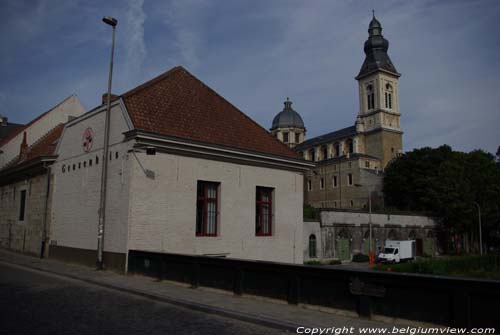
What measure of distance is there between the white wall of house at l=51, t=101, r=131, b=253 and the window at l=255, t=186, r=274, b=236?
6.45 m

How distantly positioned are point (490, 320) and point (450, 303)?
640mm

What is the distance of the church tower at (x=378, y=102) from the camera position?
93.6 meters

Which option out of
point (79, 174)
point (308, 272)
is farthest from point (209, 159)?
point (308, 272)

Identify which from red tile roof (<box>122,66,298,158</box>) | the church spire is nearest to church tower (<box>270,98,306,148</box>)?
the church spire

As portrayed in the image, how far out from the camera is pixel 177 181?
16.3 m

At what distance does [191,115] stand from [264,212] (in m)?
5.71

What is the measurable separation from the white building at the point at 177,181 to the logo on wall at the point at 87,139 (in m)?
0.09

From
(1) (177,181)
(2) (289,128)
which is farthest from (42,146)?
(2) (289,128)

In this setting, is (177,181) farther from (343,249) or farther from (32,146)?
(343,249)

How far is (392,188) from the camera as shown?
75.5 metres

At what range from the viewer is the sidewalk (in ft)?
25.2

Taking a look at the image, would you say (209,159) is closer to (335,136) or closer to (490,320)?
(490,320)

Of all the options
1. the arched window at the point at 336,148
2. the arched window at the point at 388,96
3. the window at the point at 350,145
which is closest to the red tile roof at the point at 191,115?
the window at the point at 350,145

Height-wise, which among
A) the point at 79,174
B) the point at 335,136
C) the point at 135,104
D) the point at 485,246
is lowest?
the point at 485,246
